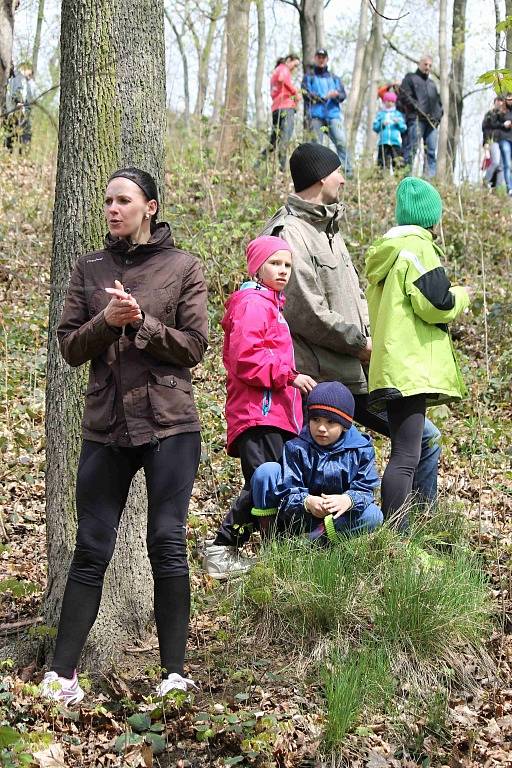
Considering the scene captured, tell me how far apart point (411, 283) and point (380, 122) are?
35.0 ft

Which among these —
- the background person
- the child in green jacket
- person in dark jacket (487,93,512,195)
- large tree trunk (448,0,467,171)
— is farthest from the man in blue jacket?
the child in green jacket

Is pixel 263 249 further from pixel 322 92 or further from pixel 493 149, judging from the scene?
pixel 493 149

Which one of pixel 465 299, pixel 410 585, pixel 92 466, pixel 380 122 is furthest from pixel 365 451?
pixel 380 122

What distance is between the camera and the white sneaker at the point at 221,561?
466 centimetres

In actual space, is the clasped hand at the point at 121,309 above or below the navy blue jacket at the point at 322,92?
below

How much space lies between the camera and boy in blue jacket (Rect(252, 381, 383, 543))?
14.0ft

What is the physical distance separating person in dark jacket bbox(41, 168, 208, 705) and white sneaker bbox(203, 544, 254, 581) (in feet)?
3.70

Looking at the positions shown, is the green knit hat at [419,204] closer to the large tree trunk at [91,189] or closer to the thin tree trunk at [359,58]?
the large tree trunk at [91,189]

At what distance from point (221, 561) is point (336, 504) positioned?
87cm

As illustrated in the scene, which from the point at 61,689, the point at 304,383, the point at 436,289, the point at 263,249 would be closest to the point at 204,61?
the point at 263,249

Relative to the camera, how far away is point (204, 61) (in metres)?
19.1

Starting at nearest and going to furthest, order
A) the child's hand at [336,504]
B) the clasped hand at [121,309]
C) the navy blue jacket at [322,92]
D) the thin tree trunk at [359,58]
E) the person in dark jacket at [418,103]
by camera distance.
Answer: the clasped hand at [121,309] < the child's hand at [336,504] < the navy blue jacket at [322,92] < the person in dark jacket at [418,103] < the thin tree trunk at [359,58]

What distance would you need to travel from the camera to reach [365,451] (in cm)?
434

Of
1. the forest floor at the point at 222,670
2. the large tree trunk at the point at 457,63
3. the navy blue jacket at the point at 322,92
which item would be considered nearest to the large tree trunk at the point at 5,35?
the forest floor at the point at 222,670
